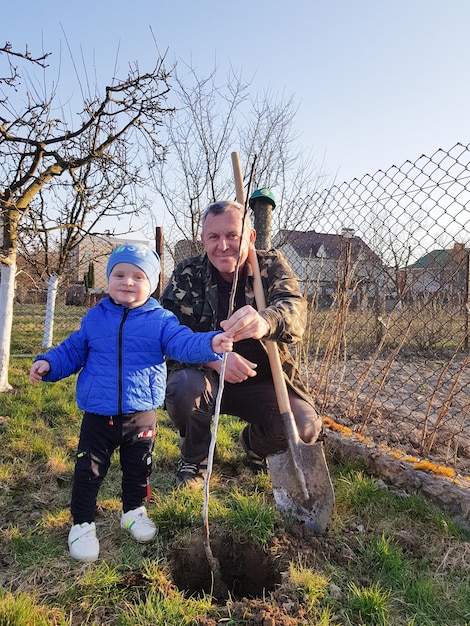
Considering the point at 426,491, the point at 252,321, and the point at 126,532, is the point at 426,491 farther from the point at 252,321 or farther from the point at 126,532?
the point at 126,532

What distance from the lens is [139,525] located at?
2.01 metres

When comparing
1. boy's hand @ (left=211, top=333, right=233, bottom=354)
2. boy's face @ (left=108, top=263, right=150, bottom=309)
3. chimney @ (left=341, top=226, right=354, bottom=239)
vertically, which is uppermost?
chimney @ (left=341, top=226, right=354, bottom=239)

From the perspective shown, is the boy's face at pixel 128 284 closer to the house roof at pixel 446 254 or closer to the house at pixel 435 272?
the house at pixel 435 272

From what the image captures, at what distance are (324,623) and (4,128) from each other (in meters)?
4.46

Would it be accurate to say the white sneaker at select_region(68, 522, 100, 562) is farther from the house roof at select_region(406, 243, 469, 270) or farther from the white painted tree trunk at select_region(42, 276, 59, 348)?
the white painted tree trunk at select_region(42, 276, 59, 348)

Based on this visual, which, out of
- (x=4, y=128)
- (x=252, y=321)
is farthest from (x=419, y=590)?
(x=4, y=128)

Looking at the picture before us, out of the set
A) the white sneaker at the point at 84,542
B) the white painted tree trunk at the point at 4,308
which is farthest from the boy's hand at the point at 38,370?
the white painted tree trunk at the point at 4,308

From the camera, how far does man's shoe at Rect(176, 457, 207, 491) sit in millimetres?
2436

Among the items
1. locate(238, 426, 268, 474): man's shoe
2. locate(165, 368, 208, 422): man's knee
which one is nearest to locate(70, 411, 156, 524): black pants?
locate(165, 368, 208, 422): man's knee

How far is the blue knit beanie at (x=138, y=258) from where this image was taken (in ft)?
6.97

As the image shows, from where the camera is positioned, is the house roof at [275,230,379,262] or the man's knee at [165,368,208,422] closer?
the man's knee at [165,368,208,422]

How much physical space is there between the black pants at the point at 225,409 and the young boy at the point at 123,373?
1.05ft

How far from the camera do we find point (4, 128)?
13.0 ft

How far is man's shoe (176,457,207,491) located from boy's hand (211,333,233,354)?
1025 millimetres
